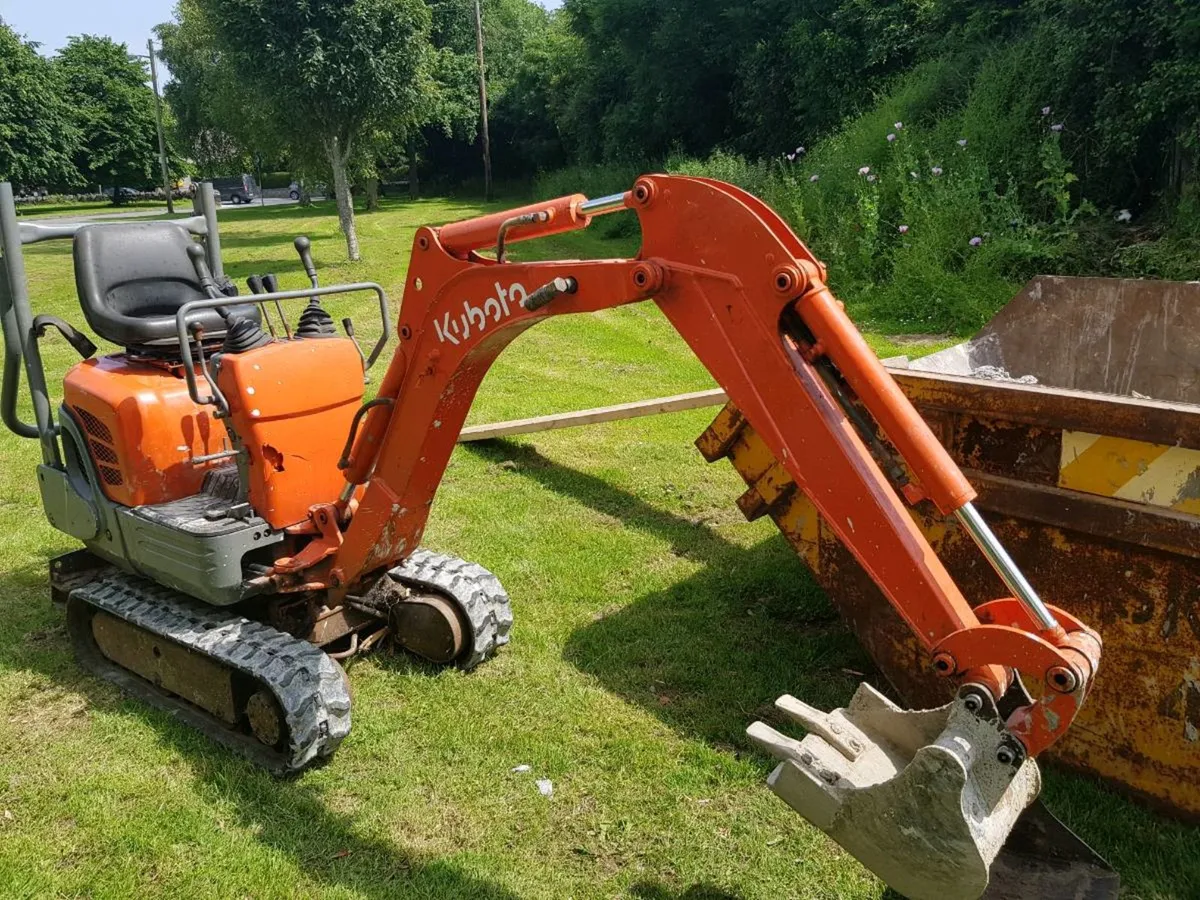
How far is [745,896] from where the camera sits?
9.57 feet

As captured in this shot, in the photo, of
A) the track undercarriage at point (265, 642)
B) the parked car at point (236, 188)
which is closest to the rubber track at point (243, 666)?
the track undercarriage at point (265, 642)

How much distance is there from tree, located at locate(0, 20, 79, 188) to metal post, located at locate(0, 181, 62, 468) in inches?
1847

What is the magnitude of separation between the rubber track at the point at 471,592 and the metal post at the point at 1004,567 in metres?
2.44

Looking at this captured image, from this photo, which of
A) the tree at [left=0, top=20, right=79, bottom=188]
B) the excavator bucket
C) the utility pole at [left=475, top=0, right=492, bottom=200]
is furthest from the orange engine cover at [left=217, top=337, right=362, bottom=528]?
the tree at [left=0, top=20, right=79, bottom=188]

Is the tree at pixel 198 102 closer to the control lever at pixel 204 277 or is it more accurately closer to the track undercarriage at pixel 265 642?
the control lever at pixel 204 277

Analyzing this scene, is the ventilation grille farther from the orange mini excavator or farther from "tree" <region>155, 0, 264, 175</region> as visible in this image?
"tree" <region>155, 0, 264, 175</region>

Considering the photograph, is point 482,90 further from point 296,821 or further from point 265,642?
point 296,821

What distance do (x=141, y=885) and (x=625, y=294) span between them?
236 cm

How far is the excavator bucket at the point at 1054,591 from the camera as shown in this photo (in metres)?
2.30

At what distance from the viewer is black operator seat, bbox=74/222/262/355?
404 cm

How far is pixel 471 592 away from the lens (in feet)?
13.7

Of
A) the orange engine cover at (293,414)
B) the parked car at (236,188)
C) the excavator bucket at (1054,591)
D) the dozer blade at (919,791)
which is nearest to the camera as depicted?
the dozer blade at (919,791)

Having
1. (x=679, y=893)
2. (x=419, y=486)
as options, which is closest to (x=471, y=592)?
(x=419, y=486)

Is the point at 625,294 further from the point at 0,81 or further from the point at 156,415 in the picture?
the point at 0,81
